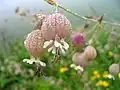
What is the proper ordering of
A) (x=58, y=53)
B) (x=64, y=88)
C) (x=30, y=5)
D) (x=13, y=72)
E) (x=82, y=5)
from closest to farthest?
(x=58, y=53) < (x=64, y=88) < (x=13, y=72) < (x=82, y=5) < (x=30, y=5)

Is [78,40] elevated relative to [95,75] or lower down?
elevated

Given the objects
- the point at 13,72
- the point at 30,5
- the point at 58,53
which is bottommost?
the point at 13,72

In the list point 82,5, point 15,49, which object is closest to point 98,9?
point 82,5

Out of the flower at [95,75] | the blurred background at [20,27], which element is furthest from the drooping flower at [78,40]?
the flower at [95,75]

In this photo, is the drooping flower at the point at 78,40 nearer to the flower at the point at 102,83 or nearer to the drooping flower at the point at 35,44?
the drooping flower at the point at 35,44

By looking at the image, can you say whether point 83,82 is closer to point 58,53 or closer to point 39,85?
point 39,85

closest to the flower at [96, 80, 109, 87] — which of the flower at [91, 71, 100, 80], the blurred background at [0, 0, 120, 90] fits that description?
the flower at [91, 71, 100, 80]

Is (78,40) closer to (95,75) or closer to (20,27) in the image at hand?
(95,75)

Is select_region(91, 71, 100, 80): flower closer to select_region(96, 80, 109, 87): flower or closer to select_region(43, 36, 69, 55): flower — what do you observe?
select_region(96, 80, 109, 87): flower

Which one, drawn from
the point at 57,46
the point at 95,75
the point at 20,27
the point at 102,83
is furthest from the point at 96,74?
the point at 57,46
